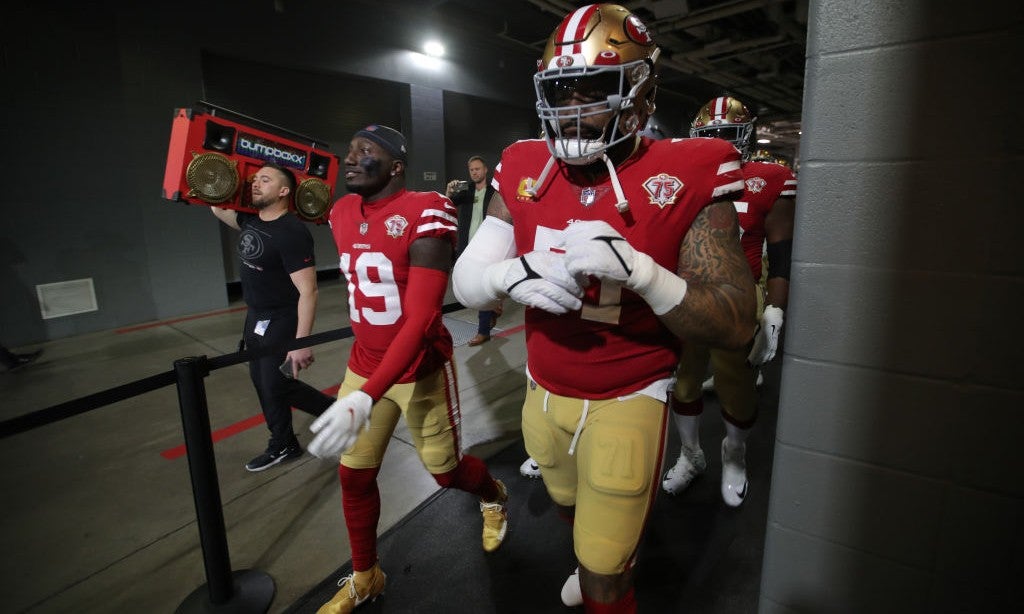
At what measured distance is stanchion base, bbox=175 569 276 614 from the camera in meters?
2.17

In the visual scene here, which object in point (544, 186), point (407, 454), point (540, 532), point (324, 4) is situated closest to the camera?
point (544, 186)

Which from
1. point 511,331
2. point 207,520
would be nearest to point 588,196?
point 207,520

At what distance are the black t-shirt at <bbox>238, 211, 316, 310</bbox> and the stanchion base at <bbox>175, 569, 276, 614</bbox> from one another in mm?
1528

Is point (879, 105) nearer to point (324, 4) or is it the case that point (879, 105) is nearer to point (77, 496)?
point (77, 496)

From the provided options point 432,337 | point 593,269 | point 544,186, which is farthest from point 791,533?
point 432,337

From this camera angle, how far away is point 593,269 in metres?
1.15

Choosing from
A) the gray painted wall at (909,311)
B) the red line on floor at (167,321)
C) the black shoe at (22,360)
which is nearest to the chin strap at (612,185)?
the gray painted wall at (909,311)

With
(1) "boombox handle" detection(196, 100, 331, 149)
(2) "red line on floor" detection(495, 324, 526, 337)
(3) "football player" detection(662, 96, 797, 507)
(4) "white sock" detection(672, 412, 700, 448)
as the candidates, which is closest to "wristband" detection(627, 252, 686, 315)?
(3) "football player" detection(662, 96, 797, 507)

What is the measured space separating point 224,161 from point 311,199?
0.60 metres

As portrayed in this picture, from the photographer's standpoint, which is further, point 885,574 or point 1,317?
point 1,317

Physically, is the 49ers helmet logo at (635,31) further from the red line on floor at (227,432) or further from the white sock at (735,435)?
the red line on floor at (227,432)

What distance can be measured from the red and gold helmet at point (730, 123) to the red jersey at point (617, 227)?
2.08 meters

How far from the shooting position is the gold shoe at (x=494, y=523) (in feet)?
8.25

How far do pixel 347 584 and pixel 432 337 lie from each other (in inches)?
43.5
